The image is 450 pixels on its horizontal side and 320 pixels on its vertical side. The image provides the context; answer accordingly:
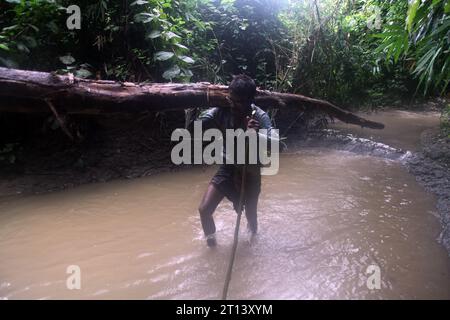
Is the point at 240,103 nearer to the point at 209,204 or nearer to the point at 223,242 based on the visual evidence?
the point at 209,204

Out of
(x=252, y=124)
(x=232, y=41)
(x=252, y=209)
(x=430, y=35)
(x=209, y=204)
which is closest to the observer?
(x=252, y=124)

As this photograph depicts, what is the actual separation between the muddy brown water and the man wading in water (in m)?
0.44

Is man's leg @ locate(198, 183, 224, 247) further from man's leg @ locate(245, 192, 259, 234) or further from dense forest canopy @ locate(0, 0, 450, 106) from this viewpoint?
dense forest canopy @ locate(0, 0, 450, 106)

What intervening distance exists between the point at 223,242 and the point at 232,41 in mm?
4568

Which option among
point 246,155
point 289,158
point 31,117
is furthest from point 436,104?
point 31,117

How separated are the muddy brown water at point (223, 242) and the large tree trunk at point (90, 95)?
120cm

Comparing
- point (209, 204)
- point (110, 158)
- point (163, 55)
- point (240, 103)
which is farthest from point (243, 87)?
point (110, 158)

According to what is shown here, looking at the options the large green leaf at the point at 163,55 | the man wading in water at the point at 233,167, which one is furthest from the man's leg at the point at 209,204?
the large green leaf at the point at 163,55

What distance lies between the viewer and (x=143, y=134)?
5199mm

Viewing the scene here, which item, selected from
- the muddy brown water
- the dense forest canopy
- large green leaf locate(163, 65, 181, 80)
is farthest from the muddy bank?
the dense forest canopy

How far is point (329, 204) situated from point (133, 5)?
385cm

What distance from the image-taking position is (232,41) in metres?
6.74

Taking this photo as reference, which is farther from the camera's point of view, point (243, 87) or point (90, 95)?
point (90, 95)
